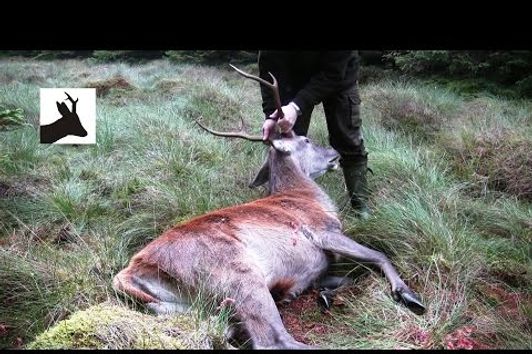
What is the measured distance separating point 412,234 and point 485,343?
94 cm

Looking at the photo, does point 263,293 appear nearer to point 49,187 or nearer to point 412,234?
point 412,234

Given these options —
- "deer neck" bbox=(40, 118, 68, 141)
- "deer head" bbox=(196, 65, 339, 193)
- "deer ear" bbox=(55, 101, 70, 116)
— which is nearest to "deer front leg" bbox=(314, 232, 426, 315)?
"deer head" bbox=(196, 65, 339, 193)

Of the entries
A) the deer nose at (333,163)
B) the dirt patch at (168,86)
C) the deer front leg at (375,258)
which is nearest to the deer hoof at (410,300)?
the deer front leg at (375,258)

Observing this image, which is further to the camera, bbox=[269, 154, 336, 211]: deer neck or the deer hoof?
bbox=[269, 154, 336, 211]: deer neck

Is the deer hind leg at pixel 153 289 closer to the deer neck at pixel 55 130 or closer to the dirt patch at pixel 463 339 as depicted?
the dirt patch at pixel 463 339

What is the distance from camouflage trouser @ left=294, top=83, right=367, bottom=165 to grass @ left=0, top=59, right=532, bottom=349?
0.34 metres

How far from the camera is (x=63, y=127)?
5879mm

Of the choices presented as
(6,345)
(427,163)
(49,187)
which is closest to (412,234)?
(427,163)

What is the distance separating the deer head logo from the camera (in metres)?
5.50

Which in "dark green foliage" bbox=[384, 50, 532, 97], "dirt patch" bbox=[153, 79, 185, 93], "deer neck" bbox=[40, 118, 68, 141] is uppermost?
"dark green foliage" bbox=[384, 50, 532, 97]

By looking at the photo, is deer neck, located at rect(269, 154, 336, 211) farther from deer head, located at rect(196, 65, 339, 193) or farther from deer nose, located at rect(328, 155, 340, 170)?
deer nose, located at rect(328, 155, 340, 170)

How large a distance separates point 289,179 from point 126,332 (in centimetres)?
204

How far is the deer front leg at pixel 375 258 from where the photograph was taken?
3.14 m

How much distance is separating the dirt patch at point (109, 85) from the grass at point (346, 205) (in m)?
1.70
